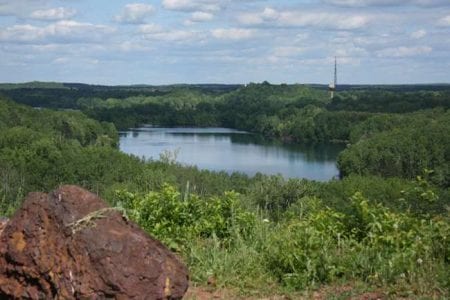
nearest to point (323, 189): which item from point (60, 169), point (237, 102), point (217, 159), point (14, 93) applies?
point (60, 169)

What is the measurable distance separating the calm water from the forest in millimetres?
3650

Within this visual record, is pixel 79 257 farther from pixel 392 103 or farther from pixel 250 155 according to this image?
pixel 392 103

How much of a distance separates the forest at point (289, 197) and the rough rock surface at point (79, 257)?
47.7 inches

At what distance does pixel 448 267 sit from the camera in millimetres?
5035

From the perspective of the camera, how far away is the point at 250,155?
256 feet

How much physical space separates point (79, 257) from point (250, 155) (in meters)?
74.1

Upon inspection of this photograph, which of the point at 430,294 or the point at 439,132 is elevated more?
the point at 430,294

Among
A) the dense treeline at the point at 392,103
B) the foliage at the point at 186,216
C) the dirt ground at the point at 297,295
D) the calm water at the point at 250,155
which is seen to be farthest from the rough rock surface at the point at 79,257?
the dense treeline at the point at 392,103

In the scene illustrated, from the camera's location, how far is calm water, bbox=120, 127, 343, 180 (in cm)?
6234

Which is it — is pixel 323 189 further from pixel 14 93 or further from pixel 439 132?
pixel 14 93

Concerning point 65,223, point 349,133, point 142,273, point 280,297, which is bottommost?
point 349,133

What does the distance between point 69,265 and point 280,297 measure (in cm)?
168

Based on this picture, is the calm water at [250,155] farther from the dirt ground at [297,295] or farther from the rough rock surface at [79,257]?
the rough rock surface at [79,257]

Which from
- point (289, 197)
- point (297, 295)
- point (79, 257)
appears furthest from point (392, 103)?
point (79, 257)
